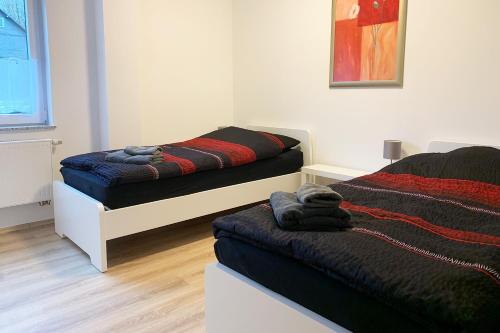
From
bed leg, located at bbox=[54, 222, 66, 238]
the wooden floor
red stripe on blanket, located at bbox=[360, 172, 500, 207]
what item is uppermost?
red stripe on blanket, located at bbox=[360, 172, 500, 207]

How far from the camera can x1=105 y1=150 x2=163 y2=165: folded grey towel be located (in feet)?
9.34

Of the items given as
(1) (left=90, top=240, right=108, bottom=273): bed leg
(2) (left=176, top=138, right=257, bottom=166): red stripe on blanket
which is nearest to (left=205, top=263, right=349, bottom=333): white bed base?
(1) (left=90, top=240, right=108, bottom=273): bed leg

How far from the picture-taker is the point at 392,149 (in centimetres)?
305

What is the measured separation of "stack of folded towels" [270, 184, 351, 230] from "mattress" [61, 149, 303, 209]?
4.27 ft

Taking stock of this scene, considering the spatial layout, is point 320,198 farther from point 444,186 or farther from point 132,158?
point 132,158

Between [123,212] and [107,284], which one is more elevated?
[123,212]

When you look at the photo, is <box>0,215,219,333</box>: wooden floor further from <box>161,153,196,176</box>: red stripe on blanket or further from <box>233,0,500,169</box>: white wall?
<box>233,0,500,169</box>: white wall

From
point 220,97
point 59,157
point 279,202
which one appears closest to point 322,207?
point 279,202

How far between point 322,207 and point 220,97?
300cm

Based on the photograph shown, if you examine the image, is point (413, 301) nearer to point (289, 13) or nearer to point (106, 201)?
point (106, 201)

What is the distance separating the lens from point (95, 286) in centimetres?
247

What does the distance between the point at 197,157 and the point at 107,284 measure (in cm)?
106

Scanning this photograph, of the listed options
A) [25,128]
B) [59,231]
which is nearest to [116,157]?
[59,231]

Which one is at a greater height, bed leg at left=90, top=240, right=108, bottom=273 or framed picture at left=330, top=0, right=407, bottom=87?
framed picture at left=330, top=0, right=407, bottom=87
